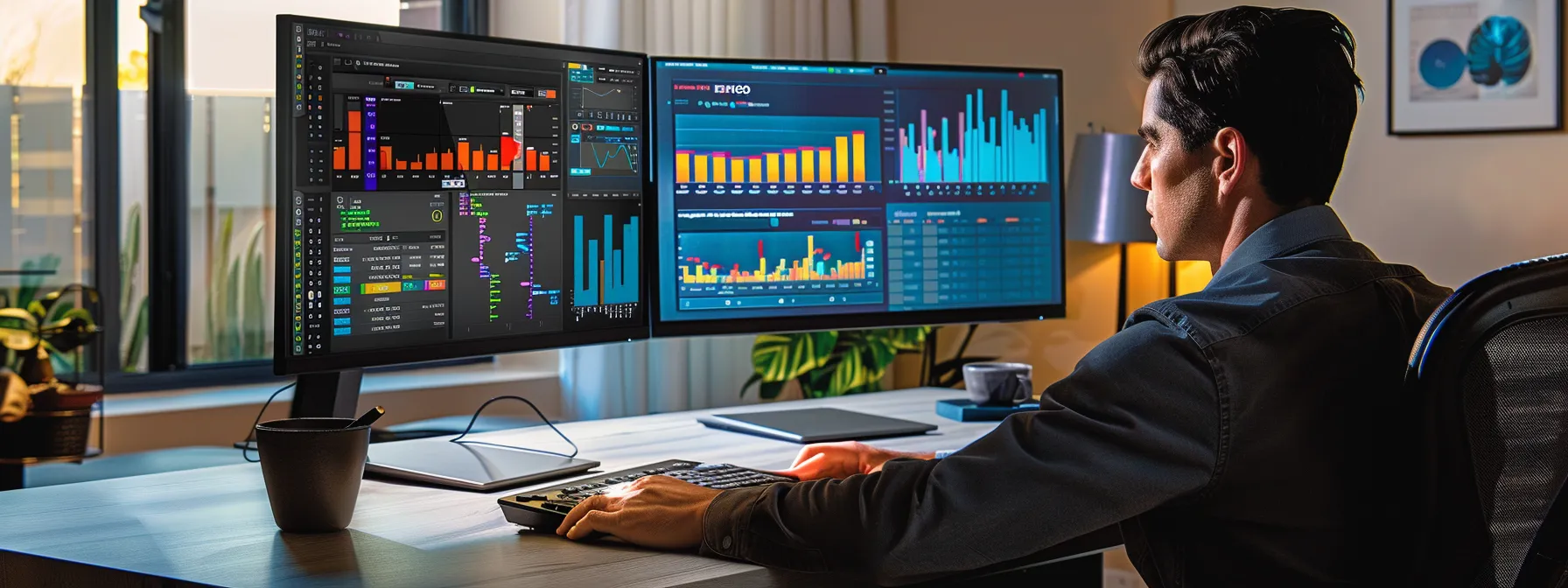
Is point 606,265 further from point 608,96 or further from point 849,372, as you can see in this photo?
point 849,372

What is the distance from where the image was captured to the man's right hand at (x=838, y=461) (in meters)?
1.48

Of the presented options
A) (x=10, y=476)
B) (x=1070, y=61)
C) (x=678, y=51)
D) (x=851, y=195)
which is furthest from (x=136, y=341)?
(x=1070, y=61)

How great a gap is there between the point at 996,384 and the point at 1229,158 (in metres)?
0.81

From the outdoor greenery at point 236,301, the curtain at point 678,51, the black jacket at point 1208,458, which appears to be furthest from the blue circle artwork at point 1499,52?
the outdoor greenery at point 236,301

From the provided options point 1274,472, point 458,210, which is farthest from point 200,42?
point 1274,472

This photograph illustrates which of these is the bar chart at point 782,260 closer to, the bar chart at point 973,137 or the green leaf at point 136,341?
the bar chart at point 973,137

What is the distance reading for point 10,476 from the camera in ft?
6.94

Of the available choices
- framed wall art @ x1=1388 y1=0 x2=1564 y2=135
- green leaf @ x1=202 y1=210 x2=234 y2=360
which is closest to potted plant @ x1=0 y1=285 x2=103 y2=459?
green leaf @ x1=202 y1=210 x2=234 y2=360

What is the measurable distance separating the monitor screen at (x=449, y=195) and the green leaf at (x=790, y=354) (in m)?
1.24

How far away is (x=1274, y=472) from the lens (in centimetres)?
105

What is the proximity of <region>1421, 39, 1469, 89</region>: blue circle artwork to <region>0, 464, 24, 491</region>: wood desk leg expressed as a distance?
300cm

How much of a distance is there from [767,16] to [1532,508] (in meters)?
2.43

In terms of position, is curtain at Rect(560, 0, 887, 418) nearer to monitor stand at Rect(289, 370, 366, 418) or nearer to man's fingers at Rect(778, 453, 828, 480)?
Result: monitor stand at Rect(289, 370, 366, 418)

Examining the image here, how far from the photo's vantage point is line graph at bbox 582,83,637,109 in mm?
1651
